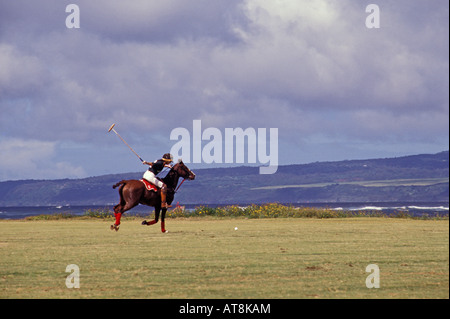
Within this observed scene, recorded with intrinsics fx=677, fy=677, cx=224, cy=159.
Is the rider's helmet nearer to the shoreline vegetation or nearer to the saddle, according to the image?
the saddle

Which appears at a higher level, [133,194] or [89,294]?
[133,194]

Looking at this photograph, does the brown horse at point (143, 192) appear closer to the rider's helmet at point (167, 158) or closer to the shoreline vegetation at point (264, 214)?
the rider's helmet at point (167, 158)

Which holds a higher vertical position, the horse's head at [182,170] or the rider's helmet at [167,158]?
the rider's helmet at [167,158]

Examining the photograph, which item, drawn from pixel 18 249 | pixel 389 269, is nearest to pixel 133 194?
pixel 18 249

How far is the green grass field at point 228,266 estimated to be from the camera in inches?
572

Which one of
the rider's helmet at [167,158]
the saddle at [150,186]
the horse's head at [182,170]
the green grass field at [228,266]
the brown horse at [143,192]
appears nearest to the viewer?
the green grass field at [228,266]

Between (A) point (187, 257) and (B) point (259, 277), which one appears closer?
(B) point (259, 277)

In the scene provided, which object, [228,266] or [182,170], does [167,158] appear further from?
[228,266]

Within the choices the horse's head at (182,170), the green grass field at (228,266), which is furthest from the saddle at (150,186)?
the green grass field at (228,266)

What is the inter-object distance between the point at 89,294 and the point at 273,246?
1042 cm
